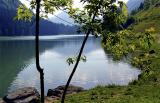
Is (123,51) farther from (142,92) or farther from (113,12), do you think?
(142,92)

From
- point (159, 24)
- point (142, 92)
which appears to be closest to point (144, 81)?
point (142, 92)

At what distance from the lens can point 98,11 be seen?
15.6 metres

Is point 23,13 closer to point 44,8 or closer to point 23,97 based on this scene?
point 44,8

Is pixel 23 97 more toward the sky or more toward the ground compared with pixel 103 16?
more toward the ground

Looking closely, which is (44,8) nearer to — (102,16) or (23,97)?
(102,16)

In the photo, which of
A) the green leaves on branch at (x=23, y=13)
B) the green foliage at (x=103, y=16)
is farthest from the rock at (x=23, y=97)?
the green foliage at (x=103, y=16)

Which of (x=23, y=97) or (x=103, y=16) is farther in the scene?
(x=23, y=97)

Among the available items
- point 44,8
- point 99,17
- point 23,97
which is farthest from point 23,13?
point 23,97

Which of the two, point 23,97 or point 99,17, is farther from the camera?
point 23,97

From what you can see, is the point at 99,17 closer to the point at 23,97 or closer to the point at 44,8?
the point at 44,8

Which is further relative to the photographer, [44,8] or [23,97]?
[23,97]

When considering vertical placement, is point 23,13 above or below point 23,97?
above

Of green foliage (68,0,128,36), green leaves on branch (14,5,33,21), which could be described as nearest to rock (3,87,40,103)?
green leaves on branch (14,5,33,21)

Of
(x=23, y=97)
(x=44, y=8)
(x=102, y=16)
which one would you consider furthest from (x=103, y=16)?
(x=23, y=97)
